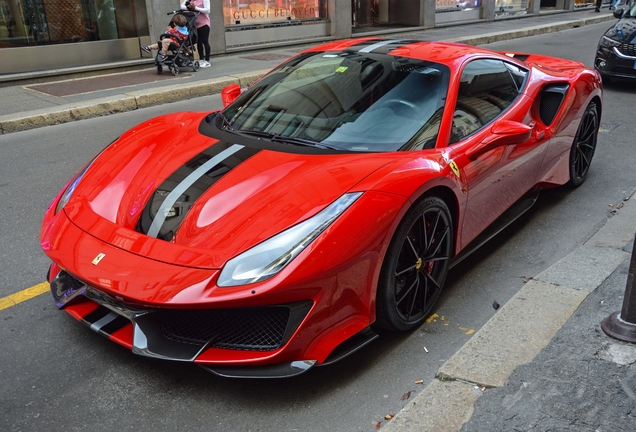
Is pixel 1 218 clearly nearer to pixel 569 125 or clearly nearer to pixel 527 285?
pixel 527 285

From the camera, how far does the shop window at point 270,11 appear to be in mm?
13998

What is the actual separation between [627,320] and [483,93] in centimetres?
161

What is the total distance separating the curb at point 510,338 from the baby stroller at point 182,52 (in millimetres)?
8351

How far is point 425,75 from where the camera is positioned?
12.1 feet

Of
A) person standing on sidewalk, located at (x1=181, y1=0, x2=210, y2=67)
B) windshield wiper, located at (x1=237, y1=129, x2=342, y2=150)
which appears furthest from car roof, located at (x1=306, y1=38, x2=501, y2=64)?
person standing on sidewalk, located at (x1=181, y1=0, x2=210, y2=67)

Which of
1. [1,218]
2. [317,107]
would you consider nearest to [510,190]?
[317,107]

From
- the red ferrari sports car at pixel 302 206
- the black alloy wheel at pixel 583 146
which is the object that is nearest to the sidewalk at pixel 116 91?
the red ferrari sports car at pixel 302 206

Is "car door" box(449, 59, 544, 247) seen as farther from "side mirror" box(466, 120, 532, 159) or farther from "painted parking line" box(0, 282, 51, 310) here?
"painted parking line" box(0, 282, 51, 310)

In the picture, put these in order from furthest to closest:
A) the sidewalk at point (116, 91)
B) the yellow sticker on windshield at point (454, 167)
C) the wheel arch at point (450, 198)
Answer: the sidewalk at point (116, 91), the yellow sticker on windshield at point (454, 167), the wheel arch at point (450, 198)

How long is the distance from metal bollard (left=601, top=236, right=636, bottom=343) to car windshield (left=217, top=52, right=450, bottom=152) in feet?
3.83

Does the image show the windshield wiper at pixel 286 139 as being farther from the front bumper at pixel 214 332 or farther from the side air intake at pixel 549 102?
the side air intake at pixel 549 102

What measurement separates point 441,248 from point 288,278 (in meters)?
1.14

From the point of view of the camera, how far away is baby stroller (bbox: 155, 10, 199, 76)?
35.4 ft

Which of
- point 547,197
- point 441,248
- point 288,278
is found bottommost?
point 547,197
